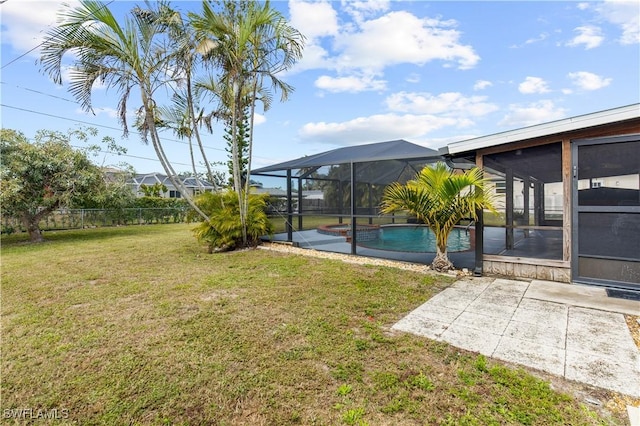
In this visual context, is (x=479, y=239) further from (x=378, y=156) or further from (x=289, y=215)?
(x=289, y=215)

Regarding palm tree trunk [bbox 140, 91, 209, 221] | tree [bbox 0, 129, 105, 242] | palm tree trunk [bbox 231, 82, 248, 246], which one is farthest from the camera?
tree [bbox 0, 129, 105, 242]

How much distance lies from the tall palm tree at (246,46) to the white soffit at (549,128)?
441cm

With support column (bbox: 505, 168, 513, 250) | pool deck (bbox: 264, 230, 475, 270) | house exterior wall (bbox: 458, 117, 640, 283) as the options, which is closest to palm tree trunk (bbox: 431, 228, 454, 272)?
pool deck (bbox: 264, 230, 475, 270)

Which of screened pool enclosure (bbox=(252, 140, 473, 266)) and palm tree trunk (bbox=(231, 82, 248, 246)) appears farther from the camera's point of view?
palm tree trunk (bbox=(231, 82, 248, 246))

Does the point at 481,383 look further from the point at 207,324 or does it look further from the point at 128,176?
the point at 128,176

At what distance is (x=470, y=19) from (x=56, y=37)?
8.94 metres

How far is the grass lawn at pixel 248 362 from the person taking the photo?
195 cm

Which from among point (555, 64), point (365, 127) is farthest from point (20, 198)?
point (365, 127)

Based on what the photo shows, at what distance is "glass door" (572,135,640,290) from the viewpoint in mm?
4199

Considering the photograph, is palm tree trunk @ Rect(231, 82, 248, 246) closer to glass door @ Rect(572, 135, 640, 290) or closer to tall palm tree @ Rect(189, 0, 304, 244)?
tall palm tree @ Rect(189, 0, 304, 244)

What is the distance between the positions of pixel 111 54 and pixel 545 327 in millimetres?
8666

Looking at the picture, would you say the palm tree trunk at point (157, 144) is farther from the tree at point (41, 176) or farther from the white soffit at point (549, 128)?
the white soffit at point (549, 128)

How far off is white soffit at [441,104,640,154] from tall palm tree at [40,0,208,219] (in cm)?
656

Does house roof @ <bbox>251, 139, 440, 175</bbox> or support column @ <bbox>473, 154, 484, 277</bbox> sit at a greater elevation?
house roof @ <bbox>251, 139, 440, 175</bbox>
